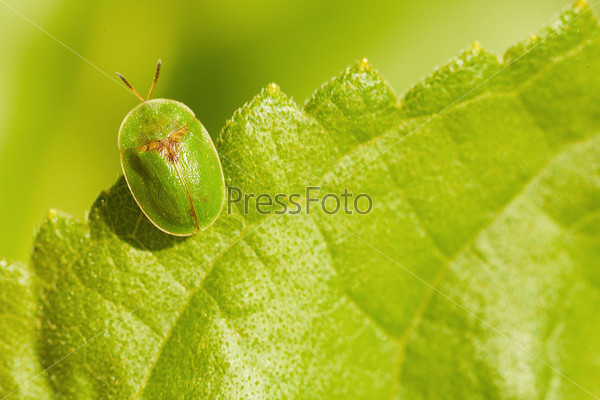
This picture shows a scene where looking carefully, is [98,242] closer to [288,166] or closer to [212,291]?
[212,291]

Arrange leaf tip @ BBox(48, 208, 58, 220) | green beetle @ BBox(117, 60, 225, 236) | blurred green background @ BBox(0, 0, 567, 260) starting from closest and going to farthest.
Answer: leaf tip @ BBox(48, 208, 58, 220), green beetle @ BBox(117, 60, 225, 236), blurred green background @ BBox(0, 0, 567, 260)

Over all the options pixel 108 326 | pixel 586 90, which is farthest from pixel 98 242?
pixel 586 90

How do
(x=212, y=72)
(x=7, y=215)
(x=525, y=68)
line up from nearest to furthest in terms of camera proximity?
(x=525, y=68), (x=7, y=215), (x=212, y=72)

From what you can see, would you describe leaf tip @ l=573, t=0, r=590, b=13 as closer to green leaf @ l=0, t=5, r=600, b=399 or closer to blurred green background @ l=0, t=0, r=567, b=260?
green leaf @ l=0, t=5, r=600, b=399

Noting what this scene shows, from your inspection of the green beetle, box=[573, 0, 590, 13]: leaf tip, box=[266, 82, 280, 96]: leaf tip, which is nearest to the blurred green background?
the green beetle

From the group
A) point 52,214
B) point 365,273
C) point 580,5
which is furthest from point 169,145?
point 580,5

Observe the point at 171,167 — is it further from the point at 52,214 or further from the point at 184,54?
the point at 184,54
